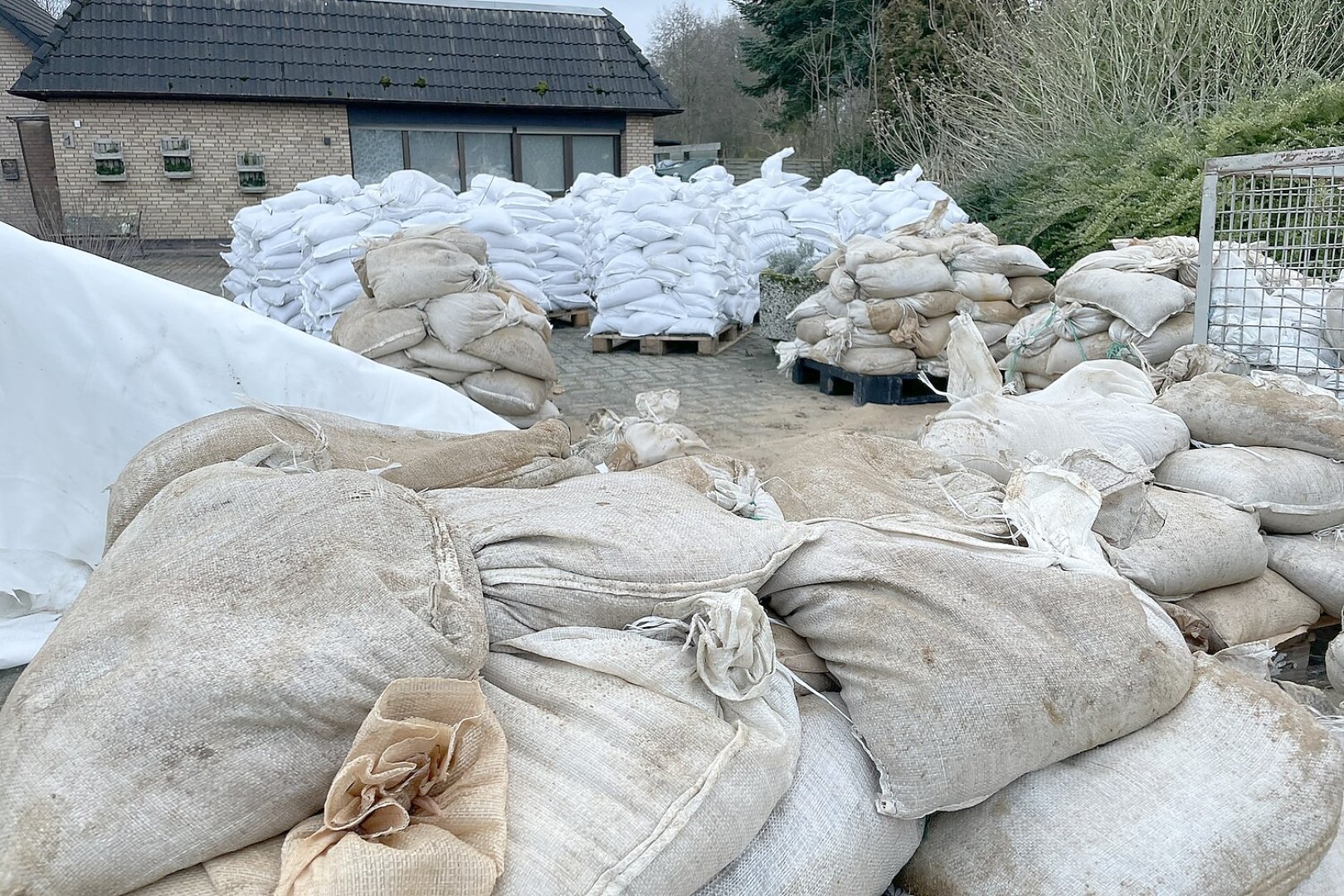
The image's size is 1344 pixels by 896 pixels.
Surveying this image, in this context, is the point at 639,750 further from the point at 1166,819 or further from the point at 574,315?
the point at 574,315

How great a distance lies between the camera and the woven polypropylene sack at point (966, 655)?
4.83 feet

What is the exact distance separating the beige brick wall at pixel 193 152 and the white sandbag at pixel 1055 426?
51.8 feet

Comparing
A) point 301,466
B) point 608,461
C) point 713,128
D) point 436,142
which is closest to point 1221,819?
point 608,461

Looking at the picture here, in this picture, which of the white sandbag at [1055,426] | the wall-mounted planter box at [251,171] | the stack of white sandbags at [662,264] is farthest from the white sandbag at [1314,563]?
the wall-mounted planter box at [251,171]

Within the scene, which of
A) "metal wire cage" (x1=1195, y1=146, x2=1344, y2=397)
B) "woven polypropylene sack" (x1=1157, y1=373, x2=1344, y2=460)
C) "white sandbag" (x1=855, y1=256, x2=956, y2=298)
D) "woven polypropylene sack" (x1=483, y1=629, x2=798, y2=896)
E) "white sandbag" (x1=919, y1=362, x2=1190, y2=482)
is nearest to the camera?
"woven polypropylene sack" (x1=483, y1=629, x2=798, y2=896)

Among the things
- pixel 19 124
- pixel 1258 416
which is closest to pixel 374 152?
pixel 19 124

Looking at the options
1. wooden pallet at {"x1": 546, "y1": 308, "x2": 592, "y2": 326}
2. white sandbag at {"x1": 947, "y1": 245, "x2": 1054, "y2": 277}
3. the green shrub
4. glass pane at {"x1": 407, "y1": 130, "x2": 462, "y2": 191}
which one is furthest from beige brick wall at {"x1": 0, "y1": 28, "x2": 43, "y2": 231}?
white sandbag at {"x1": 947, "y1": 245, "x2": 1054, "y2": 277}

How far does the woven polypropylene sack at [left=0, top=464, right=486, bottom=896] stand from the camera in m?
1.08

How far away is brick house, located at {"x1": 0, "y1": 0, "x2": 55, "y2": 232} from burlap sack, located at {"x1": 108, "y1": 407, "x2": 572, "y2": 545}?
18831 mm

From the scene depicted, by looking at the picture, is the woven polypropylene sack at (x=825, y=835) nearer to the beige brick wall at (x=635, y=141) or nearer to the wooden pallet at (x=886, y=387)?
the wooden pallet at (x=886, y=387)

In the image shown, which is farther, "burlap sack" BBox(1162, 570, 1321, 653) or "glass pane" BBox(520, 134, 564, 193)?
"glass pane" BBox(520, 134, 564, 193)

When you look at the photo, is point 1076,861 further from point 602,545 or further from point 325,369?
point 325,369

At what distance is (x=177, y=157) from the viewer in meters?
16.2

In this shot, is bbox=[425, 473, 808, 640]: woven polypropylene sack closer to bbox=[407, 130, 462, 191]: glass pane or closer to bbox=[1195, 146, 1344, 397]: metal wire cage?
bbox=[1195, 146, 1344, 397]: metal wire cage
